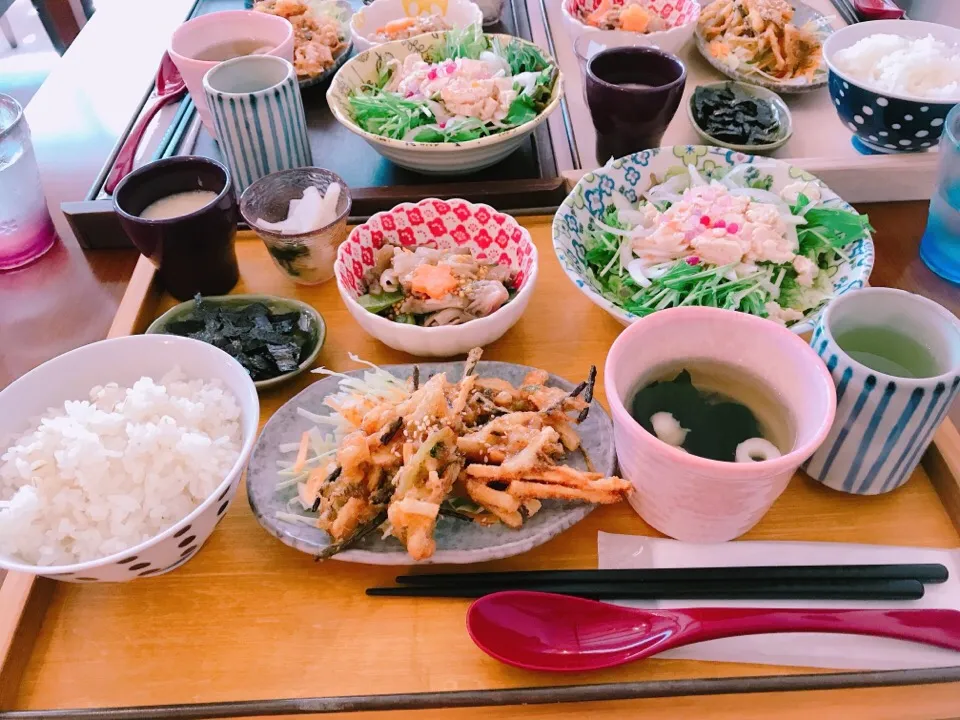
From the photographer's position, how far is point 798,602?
3.49 ft

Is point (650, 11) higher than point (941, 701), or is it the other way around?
point (650, 11)

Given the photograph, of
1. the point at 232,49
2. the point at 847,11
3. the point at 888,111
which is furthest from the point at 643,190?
the point at 847,11

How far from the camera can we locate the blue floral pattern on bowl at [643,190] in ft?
4.71

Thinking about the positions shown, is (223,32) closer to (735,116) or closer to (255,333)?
(255,333)

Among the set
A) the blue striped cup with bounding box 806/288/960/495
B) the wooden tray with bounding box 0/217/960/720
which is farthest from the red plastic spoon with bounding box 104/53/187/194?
the blue striped cup with bounding box 806/288/960/495

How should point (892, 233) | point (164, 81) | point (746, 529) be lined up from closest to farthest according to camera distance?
point (746, 529), point (892, 233), point (164, 81)

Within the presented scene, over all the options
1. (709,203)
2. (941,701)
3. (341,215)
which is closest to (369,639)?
(941,701)

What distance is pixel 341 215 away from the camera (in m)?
1.60

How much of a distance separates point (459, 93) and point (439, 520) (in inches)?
46.9

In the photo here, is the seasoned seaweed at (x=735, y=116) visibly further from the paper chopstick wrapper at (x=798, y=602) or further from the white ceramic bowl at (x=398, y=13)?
the paper chopstick wrapper at (x=798, y=602)

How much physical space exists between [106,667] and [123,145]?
1499mm

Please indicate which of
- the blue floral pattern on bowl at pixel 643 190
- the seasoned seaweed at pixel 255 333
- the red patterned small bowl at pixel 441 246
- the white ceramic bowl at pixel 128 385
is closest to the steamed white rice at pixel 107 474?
the white ceramic bowl at pixel 128 385

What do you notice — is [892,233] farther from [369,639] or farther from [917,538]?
[369,639]

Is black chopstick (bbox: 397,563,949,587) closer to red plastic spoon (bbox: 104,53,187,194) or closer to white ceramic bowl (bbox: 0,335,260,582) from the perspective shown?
white ceramic bowl (bbox: 0,335,260,582)
